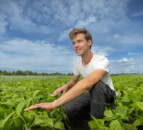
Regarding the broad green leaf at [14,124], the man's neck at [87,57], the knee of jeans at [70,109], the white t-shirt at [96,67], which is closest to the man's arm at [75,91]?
the white t-shirt at [96,67]

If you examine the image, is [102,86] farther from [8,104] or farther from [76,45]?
[8,104]

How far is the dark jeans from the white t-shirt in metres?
0.17

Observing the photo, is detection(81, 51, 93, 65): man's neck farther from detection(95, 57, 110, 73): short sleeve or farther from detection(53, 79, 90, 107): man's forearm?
detection(53, 79, 90, 107): man's forearm

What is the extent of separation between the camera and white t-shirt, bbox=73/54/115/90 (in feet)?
7.39

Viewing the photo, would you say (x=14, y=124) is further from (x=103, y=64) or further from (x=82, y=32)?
(x=82, y=32)

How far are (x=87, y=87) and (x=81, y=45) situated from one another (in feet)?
3.31

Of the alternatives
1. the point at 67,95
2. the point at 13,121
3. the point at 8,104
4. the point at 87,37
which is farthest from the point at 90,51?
the point at 13,121

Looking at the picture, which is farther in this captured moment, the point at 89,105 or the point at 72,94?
the point at 89,105

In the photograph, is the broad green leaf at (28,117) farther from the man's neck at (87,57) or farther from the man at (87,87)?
the man's neck at (87,57)

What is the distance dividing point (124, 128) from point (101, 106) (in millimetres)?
620

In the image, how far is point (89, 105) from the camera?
2879 millimetres

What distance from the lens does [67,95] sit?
1.86 metres

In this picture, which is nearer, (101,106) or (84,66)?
(101,106)

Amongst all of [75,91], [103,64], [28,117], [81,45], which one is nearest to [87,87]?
[75,91]
